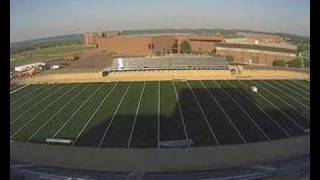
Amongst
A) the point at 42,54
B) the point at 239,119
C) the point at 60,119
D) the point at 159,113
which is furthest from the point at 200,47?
the point at 60,119

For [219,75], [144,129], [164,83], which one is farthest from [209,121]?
[219,75]

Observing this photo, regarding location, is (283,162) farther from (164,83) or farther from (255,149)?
(164,83)

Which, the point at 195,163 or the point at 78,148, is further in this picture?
the point at 78,148

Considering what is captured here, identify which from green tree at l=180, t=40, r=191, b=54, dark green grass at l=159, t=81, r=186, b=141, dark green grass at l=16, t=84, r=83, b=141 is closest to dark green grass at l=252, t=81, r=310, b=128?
dark green grass at l=159, t=81, r=186, b=141

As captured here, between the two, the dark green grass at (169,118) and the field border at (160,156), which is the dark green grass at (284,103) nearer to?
the field border at (160,156)

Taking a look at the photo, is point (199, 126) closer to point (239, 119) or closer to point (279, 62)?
point (239, 119)
